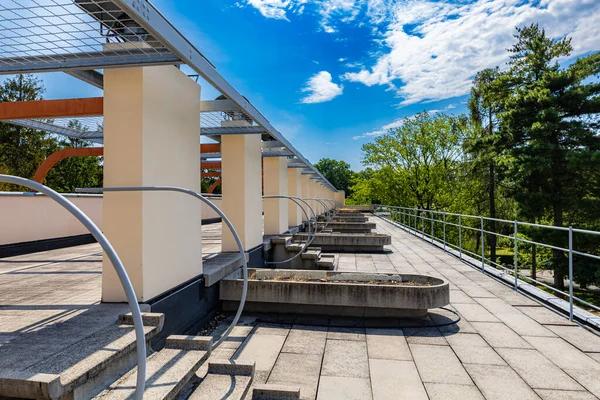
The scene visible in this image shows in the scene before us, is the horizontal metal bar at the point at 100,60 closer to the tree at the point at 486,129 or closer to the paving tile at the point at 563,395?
the paving tile at the point at 563,395

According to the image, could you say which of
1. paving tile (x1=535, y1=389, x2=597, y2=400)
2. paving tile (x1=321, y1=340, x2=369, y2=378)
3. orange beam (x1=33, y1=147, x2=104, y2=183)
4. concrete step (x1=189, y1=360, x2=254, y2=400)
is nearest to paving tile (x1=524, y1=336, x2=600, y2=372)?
paving tile (x1=535, y1=389, x2=597, y2=400)

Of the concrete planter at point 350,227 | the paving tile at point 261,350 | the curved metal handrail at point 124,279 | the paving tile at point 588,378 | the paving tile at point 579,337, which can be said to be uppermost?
the curved metal handrail at point 124,279

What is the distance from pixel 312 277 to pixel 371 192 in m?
27.2

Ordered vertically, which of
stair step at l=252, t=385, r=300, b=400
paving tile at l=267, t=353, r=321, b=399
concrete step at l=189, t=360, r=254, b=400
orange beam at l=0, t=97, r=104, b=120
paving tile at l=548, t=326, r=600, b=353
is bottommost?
paving tile at l=267, t=353, r=321, b=399

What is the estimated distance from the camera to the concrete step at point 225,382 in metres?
2.34

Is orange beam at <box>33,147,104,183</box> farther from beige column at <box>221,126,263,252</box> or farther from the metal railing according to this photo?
the metal railing

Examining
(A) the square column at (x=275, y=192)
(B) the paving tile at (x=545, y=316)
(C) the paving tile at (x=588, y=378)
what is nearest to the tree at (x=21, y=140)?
(A) the square column at (x=275, y=192)

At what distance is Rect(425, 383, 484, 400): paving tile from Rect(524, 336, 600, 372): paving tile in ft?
3.15

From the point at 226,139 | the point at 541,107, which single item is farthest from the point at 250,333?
the point at 541,107

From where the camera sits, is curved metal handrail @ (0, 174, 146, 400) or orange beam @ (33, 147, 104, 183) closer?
curved metal handrail @ (0, 174, 146, 400)

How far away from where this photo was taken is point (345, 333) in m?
3.90

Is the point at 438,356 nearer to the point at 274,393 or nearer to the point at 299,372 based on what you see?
the point at 299,372

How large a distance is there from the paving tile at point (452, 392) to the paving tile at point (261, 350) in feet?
4.27

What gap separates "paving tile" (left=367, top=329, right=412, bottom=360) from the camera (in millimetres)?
3301
